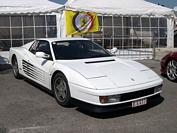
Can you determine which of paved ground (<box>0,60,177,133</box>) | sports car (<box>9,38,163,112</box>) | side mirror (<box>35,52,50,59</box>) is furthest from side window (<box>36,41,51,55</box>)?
paved ground (<box>0,60,177,133</box>)

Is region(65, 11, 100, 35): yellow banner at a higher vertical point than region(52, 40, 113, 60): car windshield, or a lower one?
higher

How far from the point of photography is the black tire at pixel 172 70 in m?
6.50

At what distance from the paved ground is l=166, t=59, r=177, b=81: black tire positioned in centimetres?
152

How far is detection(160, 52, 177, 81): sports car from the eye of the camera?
6.52m

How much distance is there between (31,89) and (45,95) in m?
0.66

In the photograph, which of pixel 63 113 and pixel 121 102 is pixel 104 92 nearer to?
pixel 121 102

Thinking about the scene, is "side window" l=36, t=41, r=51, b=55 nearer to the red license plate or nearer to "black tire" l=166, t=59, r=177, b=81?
the red license plate

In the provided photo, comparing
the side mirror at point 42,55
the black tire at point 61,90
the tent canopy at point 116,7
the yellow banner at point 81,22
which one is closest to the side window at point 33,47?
the side mirror at point 42,55

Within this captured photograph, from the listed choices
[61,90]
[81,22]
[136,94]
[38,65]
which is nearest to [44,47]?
[38,65]

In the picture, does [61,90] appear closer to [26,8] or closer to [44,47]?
[44,47]

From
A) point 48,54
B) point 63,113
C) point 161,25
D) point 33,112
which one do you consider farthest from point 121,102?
point 161,25

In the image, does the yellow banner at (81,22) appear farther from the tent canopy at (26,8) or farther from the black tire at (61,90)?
the black tire at (61,90)

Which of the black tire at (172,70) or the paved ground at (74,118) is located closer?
the paved ground at (74,118)

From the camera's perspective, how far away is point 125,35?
11508 mm
